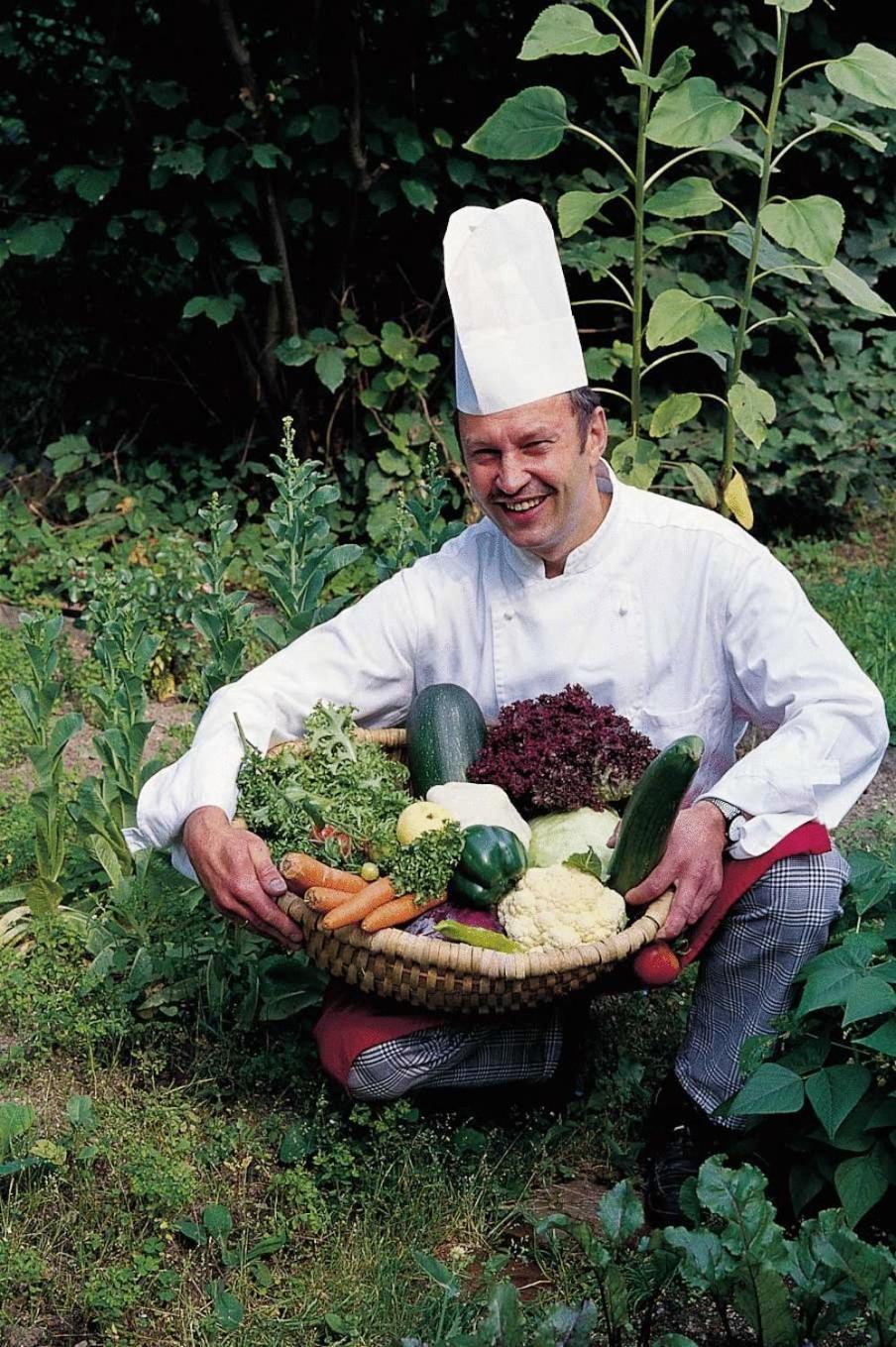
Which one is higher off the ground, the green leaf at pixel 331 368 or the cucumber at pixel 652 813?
the cucumber at pixel 652 813

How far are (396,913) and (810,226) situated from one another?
6.95 ft

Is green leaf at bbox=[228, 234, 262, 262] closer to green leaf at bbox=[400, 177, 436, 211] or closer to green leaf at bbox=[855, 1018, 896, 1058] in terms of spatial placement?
green leaf at bbox=[400, 177, 436, 211]

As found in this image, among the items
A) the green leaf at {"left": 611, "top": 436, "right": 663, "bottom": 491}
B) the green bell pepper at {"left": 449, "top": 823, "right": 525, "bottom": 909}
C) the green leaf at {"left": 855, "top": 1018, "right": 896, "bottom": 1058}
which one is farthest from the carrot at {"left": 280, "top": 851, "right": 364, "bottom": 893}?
the green leaf at {"left": 611, "top": 436, "right": 663, "bottom": 491}

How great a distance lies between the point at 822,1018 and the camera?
Answer: 2623mm

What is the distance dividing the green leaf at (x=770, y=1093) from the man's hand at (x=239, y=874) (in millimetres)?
791

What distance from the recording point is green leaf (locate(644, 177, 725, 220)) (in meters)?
3.99

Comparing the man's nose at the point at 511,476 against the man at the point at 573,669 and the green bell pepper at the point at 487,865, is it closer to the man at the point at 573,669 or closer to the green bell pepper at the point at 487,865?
Answer: the man at the point at 573,669

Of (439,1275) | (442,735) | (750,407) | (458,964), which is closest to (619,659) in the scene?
(442,735)

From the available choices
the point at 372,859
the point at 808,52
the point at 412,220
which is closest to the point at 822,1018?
the point at 372,859

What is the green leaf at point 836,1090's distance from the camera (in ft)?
7.98

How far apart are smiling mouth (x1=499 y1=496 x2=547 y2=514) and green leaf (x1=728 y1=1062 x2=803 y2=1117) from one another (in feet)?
3.54

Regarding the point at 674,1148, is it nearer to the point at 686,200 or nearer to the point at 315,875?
the point at 315,875

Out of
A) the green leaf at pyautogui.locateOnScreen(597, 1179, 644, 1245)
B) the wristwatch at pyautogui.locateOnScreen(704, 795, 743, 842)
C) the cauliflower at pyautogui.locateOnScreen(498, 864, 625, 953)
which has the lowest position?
the green leaf at pyautogui.locateOnScreen(597, 1179, 644, 1245)

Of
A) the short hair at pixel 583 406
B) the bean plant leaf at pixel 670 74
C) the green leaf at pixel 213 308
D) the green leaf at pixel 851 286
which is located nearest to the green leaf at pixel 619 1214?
the short hair at pixel 583 406
